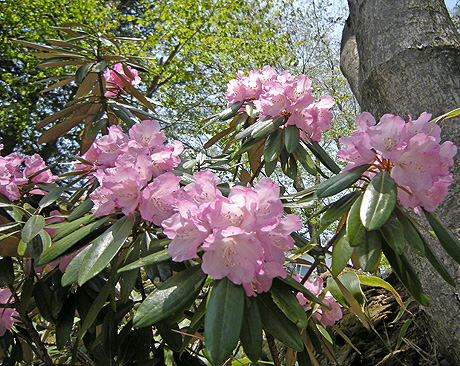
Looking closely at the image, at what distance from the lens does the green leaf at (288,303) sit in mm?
627

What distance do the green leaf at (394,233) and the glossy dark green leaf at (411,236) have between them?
0.08 ft

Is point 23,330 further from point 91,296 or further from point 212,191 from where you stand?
point 212,191

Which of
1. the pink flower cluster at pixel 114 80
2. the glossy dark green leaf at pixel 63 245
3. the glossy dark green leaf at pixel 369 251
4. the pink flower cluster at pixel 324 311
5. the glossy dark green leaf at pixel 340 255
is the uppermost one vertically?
the pink flower cluster at pixel 114 80

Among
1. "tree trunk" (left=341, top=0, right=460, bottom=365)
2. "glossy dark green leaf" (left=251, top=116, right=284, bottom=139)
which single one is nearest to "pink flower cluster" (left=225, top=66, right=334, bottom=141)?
"glossy dark green leaf" (left=251, top=116, right=284, bottom=139)

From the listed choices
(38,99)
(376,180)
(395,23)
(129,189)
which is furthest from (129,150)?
(38,99)

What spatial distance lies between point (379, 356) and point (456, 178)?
894mm

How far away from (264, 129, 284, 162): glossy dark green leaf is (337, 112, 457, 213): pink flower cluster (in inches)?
16.1

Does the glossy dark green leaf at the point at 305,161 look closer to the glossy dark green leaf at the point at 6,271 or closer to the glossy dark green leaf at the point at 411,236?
the glossy dark green leaf at the point at 411,236

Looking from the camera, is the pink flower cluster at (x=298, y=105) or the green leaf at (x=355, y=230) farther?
the pink flower cluster at (x=298, y=105)

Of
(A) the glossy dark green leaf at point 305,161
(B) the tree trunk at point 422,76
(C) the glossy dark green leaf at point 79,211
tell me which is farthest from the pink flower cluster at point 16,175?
Result: (B) the tree trunk at point 422,76

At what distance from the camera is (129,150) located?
0.92 metres

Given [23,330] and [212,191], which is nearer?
[212,191]

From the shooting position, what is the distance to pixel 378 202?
2.14 feet

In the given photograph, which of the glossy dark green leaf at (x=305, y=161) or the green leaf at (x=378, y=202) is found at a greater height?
the green leaf at (x=378, y=202)
